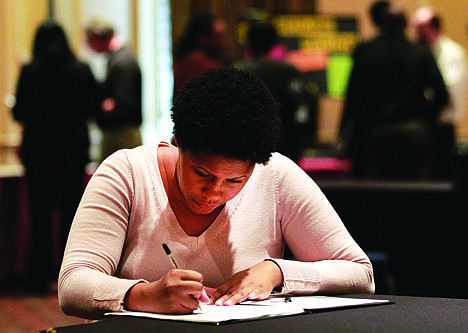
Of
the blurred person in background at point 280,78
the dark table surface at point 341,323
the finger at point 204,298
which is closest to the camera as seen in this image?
the dark table surface at point 341,323

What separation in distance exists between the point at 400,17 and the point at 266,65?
0.92 metres

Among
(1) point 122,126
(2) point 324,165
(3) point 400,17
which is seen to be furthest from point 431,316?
(2) point 324,165

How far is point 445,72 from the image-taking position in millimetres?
6078

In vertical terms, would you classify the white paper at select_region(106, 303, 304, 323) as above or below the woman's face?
below

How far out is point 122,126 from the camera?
17.2 feet

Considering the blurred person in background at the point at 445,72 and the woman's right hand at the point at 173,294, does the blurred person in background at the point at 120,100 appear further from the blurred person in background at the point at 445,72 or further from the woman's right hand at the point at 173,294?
the woman's right hand at the point at 173,294

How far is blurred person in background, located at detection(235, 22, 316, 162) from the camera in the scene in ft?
14.4

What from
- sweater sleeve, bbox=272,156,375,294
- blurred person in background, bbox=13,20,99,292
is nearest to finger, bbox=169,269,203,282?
sweater sleeve, bbox=272,156,375,294

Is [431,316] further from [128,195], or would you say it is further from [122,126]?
[122,126]

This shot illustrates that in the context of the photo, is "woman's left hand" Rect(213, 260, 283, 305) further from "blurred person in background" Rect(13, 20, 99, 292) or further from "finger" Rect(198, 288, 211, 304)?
"blurred person in background" Rect(13, 20, 99, 292)

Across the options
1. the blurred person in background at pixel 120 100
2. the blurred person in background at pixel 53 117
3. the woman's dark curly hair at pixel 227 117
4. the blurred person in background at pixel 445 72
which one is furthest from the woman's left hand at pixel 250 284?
the blurred person in background at pixel 445 72

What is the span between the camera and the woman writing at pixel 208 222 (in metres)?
1.55

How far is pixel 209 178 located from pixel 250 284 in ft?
0.75

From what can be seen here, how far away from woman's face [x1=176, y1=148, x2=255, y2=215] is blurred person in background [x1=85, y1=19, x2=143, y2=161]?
3.45 metres
